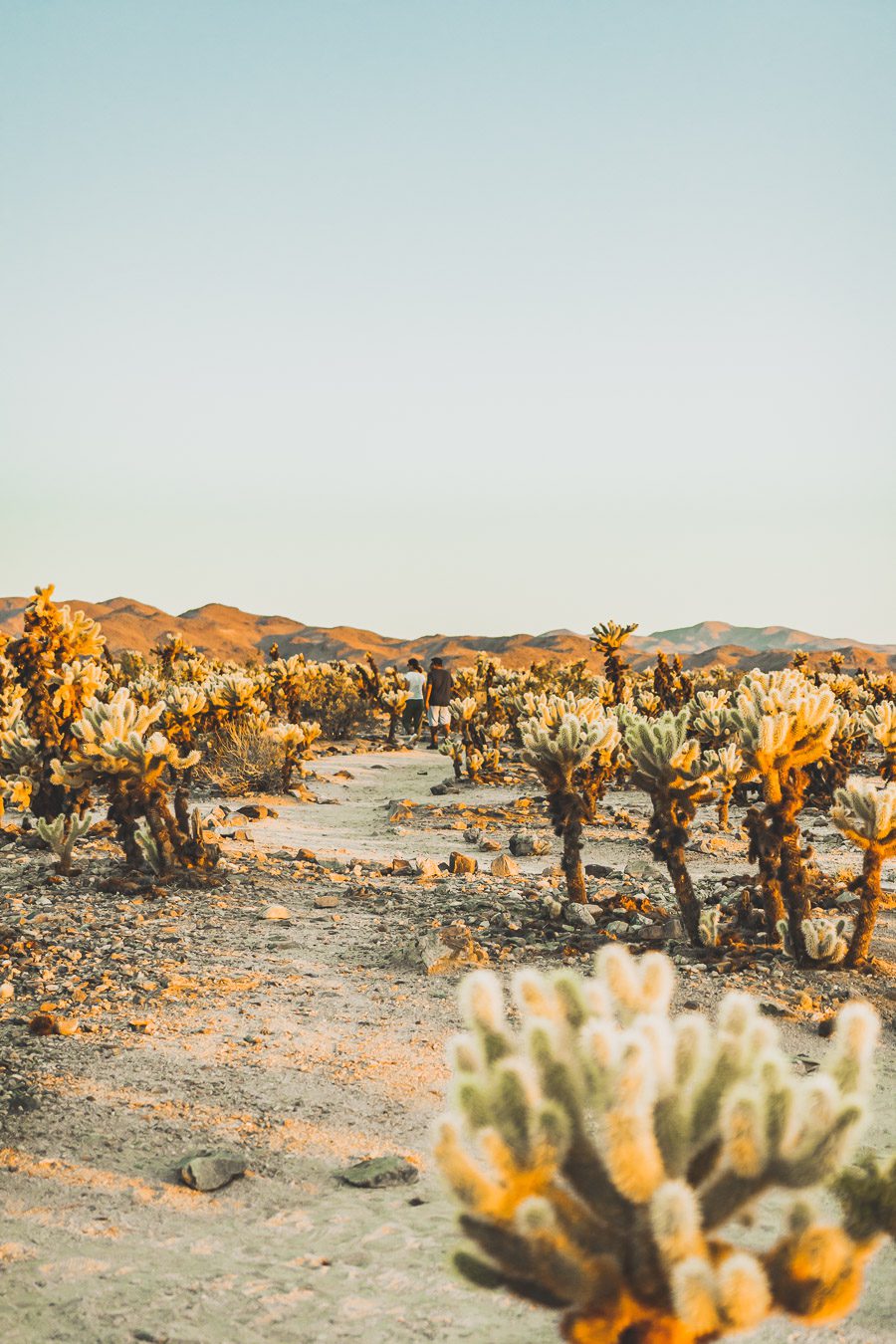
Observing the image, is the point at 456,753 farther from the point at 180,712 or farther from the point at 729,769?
the point at 729,769

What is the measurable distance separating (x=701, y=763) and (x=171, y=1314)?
4.75 m

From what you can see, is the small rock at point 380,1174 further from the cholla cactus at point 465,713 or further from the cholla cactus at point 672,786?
the cholla cactus at point 465,713

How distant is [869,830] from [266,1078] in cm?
375

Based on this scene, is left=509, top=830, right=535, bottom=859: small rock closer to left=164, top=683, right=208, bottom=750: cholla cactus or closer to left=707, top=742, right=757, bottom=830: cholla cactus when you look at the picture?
left=707, top=742, right=757, bottom=830: cholla cactus

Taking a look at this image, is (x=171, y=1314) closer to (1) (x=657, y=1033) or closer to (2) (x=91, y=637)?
(1) (x=657, y=1033)

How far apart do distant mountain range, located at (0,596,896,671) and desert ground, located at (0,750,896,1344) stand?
5347 cm

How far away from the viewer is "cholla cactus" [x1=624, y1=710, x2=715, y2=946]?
21.2 feet

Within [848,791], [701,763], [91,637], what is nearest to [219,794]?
[91,637]

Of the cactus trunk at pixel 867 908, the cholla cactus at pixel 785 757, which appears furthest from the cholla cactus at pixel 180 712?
the cactus trunk at pixel 867 908

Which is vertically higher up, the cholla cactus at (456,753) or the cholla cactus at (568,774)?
the cholla cactus at (568,774)

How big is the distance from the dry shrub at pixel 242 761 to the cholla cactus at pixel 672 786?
926 centimetres

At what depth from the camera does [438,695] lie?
2008 cm

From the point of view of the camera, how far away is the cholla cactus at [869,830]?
575 centimetres

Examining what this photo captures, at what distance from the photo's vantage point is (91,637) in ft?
32.7
